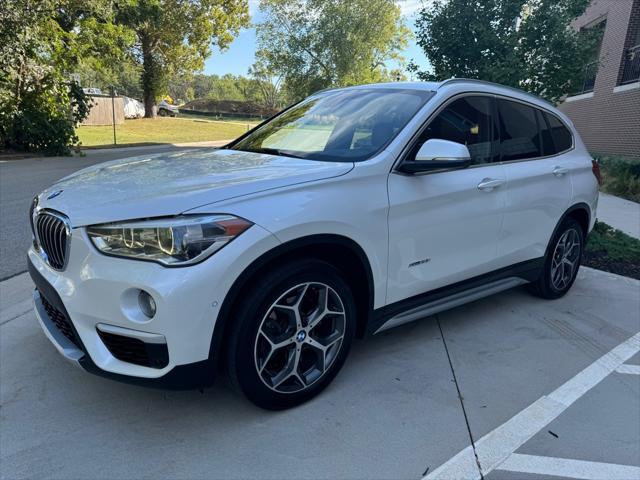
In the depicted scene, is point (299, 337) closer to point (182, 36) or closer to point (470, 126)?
point (470, 126)

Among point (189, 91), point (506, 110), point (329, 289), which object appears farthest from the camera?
point (189, 91)

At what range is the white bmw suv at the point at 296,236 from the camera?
2.29 m

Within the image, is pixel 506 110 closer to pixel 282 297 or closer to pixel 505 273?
pixel 505 273

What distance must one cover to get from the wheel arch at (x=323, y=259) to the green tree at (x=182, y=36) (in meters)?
26.6

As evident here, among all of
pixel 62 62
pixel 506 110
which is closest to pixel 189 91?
pixel 62 62

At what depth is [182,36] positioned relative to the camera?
29.9 metres

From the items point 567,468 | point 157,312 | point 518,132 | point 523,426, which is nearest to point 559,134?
point 518,132

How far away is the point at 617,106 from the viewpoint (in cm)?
1445

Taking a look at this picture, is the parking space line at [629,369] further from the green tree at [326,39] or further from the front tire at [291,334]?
the green tree at [326,39]

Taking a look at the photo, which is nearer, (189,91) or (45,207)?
(45,207)

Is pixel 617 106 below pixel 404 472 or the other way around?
the other way around

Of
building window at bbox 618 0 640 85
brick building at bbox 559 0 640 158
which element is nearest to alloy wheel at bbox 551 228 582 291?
brick building at bbox 559 0 640 158

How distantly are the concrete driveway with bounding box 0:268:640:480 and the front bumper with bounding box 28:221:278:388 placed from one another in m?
0.39

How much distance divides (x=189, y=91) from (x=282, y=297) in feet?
373
